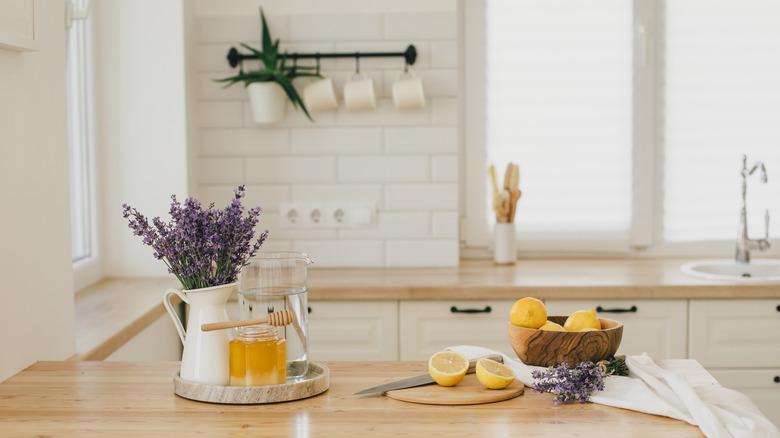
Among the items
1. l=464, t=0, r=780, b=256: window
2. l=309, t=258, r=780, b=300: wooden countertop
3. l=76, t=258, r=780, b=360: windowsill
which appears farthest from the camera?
l=464, t=0, r=780, b=256: window

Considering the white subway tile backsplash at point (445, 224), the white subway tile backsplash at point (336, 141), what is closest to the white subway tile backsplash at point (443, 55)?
the white subway tile backsplash at point (336, 141)

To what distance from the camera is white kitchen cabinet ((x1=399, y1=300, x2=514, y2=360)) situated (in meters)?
3.21

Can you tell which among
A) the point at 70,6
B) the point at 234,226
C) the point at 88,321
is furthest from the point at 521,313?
the point at 70,6

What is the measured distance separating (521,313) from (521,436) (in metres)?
0.35

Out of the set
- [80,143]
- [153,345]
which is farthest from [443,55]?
[153,345]

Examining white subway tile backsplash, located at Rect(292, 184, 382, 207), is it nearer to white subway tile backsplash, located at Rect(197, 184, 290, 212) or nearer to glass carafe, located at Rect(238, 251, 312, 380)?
white subway tile backsplash, located at Rect(197, 184, 290, 212)

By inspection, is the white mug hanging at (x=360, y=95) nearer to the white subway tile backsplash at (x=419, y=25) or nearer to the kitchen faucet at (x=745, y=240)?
the white subway tile backsplash at (x=419, y=25)

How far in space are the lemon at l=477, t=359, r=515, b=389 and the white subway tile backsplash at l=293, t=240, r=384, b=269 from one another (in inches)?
75.6

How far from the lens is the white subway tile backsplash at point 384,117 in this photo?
364cm

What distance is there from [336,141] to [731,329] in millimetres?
1544

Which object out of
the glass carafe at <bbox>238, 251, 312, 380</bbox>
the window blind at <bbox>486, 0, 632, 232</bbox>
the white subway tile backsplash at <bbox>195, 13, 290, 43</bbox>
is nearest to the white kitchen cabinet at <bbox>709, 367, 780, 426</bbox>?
the window blind at <bbox>486, 0, 632, 232</bbox>

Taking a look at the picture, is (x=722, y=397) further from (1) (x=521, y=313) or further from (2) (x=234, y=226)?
(2) (x=234, y=226)

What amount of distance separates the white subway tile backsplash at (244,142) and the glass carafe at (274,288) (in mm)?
1955

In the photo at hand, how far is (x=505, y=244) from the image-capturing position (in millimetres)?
3697
